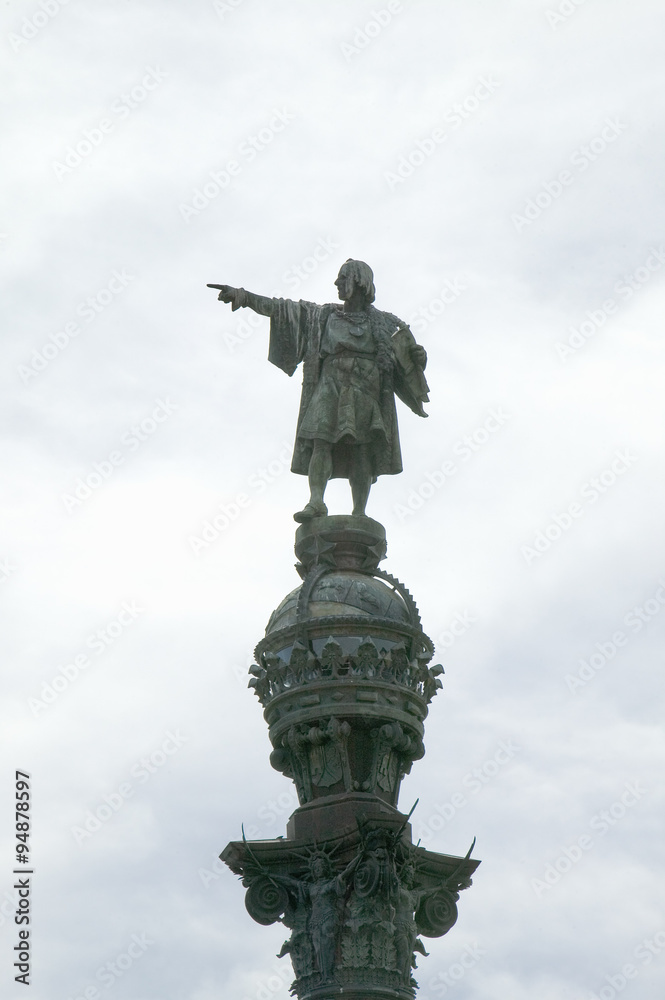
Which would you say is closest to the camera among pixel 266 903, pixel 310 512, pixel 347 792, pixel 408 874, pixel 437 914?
pixel 266 903

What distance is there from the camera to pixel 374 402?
27469 millimetres

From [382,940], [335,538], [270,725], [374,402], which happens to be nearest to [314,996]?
[382,940]

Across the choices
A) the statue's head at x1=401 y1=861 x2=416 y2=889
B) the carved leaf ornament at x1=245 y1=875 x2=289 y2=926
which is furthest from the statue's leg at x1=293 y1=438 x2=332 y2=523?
the carved leaf ornament at x1=245 y1=875 x2=289 y2=926

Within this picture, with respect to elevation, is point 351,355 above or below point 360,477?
above

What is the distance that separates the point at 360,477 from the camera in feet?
90.2

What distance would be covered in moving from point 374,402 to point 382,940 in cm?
832

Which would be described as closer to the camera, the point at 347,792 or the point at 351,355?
the point at 347,792

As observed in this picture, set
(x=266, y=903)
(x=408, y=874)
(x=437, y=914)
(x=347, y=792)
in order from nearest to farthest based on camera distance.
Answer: (x=266, y=903)
(x=408, y=874)
(x=347, y=792)
(x=437, y=914)

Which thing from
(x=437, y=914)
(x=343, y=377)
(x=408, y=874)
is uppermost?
(x=343, y=377)

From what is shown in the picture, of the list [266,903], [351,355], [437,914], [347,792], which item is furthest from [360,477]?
[266,903]

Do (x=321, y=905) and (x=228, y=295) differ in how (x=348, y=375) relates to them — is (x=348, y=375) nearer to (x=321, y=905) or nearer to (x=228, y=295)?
(x=228, y=295)

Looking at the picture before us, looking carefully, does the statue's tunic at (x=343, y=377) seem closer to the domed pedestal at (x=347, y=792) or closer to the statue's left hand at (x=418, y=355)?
the statue's left hand at (x=418, y=355)

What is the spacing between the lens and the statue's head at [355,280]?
27828mm

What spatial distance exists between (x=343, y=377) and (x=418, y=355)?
121cm
